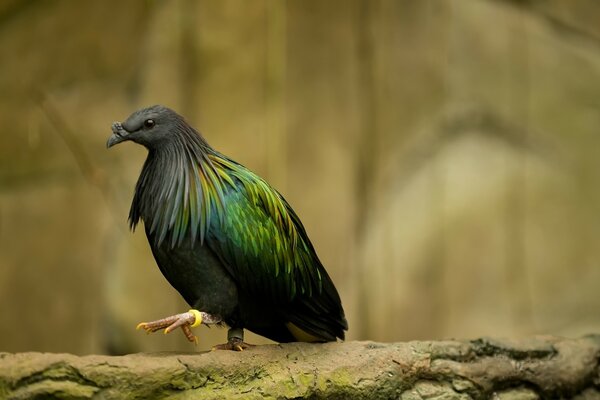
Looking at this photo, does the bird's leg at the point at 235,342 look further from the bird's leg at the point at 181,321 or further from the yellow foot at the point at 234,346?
the bird's leg at the point at 181,321

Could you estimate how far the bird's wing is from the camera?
2947 mm

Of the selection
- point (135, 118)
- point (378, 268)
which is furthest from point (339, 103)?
point (135, 118)

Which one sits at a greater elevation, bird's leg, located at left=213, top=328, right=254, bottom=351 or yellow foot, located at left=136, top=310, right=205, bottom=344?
yellow foot, located at left=136, top=310, right=205, bottom=344

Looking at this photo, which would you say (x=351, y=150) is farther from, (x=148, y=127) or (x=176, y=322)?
(x=176, y=322)

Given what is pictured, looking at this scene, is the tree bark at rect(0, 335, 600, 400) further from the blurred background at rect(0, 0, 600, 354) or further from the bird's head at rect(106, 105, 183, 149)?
the blurred background at rect(0, 0, 600, 354)

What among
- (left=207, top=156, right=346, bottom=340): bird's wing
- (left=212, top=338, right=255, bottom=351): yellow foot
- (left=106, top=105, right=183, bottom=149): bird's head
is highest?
(left=106, top=105, right=183, bottom=149): bird's head

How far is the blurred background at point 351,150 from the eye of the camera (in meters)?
5.39

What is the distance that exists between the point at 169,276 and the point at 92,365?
0.39 metres

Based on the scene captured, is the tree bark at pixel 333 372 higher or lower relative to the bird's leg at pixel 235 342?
lower

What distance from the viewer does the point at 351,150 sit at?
17.9ft

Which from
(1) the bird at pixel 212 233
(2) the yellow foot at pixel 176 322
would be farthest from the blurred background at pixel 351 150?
(2) the yellow foot at pixel 176 322

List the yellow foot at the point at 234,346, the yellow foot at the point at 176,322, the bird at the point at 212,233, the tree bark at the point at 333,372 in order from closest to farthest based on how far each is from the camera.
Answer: the tree bark at the point at 333,372 → the yellow foot at the point at 176,322 → the bird at the point at 212,233 → the yellow foot at the point at 234,346

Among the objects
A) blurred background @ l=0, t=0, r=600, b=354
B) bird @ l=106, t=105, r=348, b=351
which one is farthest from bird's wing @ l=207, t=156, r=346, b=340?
blurred background @ l=0, t=0, r=600, b=354

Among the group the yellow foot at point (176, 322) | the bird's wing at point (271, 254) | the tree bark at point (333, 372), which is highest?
the bird's wing at point (271, 254)
